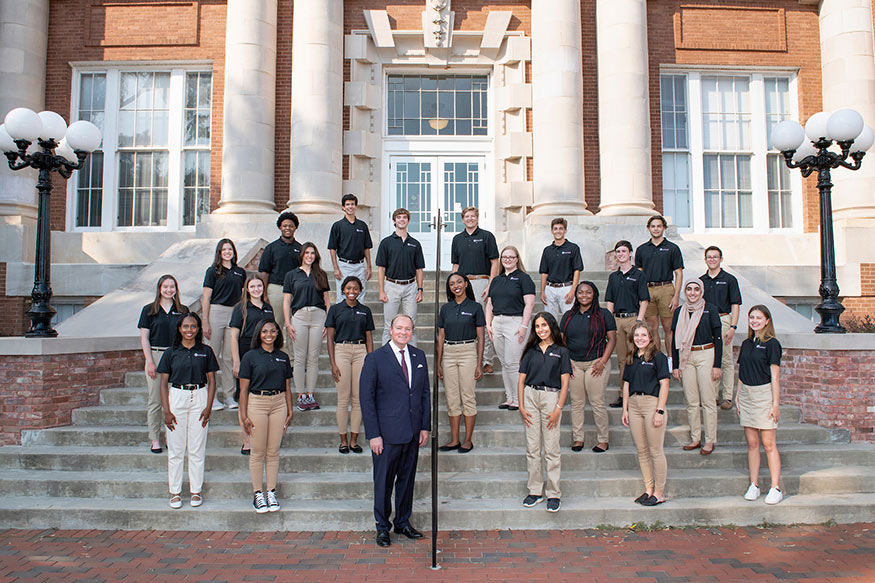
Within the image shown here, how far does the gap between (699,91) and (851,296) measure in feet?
17.2

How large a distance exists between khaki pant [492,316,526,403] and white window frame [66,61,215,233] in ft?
29.8

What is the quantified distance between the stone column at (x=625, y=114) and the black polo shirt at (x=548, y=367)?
23.5 ft

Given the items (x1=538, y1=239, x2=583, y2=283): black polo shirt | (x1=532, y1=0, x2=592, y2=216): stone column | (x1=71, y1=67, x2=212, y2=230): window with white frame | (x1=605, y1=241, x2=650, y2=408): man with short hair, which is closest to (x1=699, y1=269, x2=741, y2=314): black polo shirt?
(x1=605, y1=241, x2=650, y2=408): man with short hair

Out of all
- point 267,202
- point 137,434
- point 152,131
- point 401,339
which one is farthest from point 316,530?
point 152,131

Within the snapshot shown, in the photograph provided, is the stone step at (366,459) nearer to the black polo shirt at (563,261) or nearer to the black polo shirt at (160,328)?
the black polo shirt at (160,328)

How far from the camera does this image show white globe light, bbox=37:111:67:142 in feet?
25.5

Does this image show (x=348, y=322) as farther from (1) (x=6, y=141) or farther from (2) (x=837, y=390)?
(2) (x=837, y=390)

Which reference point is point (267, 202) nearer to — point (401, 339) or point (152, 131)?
point (152, 131)

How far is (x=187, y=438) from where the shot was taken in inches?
237

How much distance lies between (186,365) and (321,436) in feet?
5.28

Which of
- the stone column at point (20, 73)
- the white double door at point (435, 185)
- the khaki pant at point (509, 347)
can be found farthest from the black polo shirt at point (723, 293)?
the stone column at point (20, 73)

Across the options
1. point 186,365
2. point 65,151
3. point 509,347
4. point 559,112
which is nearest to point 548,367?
point 509,347

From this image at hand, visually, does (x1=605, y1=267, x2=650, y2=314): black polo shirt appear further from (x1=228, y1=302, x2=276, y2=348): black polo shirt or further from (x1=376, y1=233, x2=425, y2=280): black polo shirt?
(x1=228, y1=302, x2=276, y2=348): black polo shirt

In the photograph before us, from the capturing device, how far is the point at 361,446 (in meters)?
6.82
